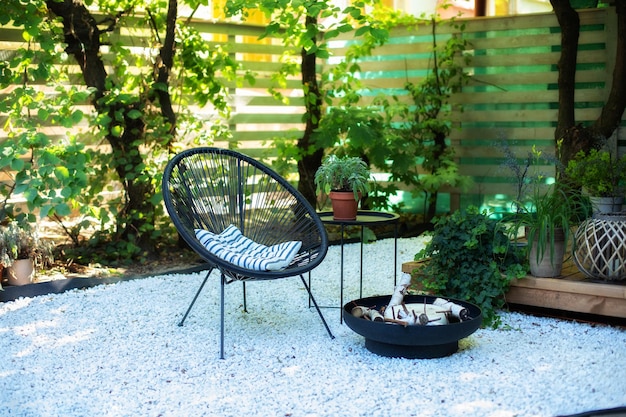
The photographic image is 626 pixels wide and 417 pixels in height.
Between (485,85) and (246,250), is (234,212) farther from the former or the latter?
(485,85)

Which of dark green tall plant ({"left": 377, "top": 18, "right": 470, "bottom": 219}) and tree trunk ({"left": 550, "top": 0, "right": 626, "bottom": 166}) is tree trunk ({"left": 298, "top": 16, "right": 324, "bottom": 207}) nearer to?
dark green tall plant ({"left": 377, "top": 18, "right": 470, "bottom": 219})

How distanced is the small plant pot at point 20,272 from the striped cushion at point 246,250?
4.09 ft

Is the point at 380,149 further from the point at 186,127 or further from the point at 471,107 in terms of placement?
the point at 186,127

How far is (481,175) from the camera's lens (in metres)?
6.89

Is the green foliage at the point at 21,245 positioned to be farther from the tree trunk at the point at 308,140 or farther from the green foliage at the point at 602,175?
the green foliage at the point at 602,175

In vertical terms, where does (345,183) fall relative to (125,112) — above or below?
below

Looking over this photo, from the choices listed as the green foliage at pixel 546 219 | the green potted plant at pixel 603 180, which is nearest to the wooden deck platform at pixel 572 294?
the green foliage at pixel 546 219

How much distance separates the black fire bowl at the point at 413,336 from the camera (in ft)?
10.8

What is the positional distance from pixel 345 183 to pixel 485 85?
3.19m

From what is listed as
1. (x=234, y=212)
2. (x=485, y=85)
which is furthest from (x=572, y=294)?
(x=485, y=85)

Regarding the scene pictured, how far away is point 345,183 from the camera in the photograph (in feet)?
13.5

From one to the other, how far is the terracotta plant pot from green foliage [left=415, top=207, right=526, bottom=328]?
0.45 meters

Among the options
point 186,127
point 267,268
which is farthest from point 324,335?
point 186,127

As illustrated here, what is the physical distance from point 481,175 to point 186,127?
2.67 m
